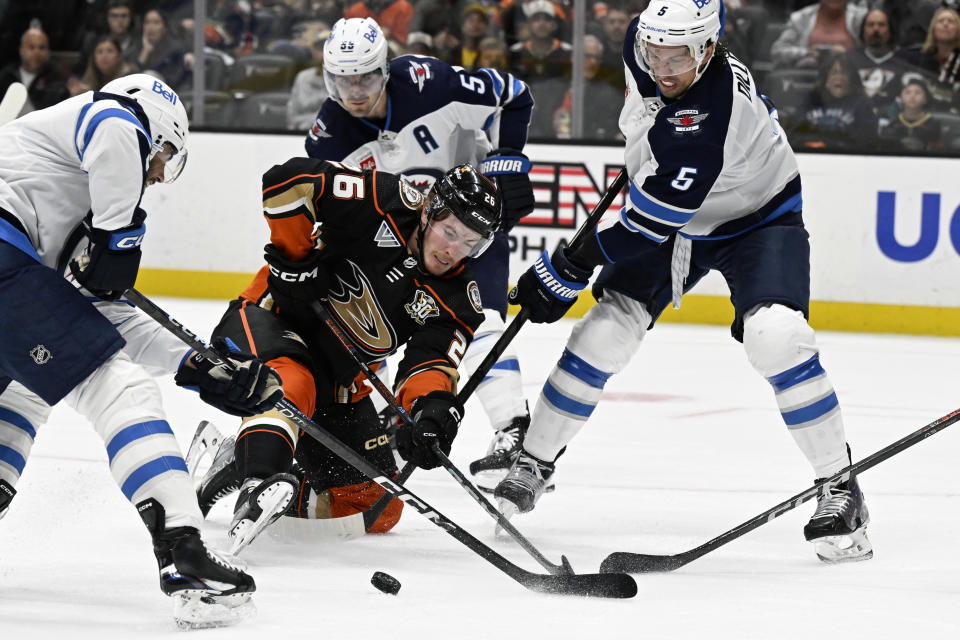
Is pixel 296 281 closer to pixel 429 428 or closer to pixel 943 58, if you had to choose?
pixel 429 428

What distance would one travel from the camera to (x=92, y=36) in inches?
294

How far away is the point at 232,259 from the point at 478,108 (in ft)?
10.1

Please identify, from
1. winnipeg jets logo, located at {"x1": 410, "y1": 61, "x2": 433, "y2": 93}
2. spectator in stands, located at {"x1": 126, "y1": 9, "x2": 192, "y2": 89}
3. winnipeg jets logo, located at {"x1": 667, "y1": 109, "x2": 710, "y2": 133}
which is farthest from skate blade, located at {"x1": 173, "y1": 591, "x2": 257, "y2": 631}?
spectator in stands, located at {"x1": 126, "y1": 9, "x2": 192, "y2": 89}

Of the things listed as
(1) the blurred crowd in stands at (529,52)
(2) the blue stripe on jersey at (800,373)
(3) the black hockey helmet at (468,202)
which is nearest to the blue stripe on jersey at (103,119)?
(3) the black hockey helmet at (468,202)

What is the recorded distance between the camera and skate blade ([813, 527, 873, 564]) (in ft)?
8.89

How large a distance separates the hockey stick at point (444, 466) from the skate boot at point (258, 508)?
37 cm

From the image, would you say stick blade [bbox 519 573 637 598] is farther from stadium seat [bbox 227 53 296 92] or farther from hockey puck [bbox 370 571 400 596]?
stadium seat [bbox 227 53 296 92]

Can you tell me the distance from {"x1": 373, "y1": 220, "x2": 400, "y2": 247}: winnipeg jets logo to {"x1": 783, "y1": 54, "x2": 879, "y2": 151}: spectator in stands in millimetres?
3837

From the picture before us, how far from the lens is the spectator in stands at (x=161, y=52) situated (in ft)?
23.5

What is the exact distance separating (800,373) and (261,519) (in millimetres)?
1161

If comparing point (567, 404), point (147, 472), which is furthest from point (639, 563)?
point (147, 472)

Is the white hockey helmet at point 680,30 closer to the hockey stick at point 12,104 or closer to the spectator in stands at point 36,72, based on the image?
the hockey stick at point 12,104

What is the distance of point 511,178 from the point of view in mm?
3762

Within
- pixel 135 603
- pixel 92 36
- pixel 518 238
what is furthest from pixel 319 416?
pixel 92 36
